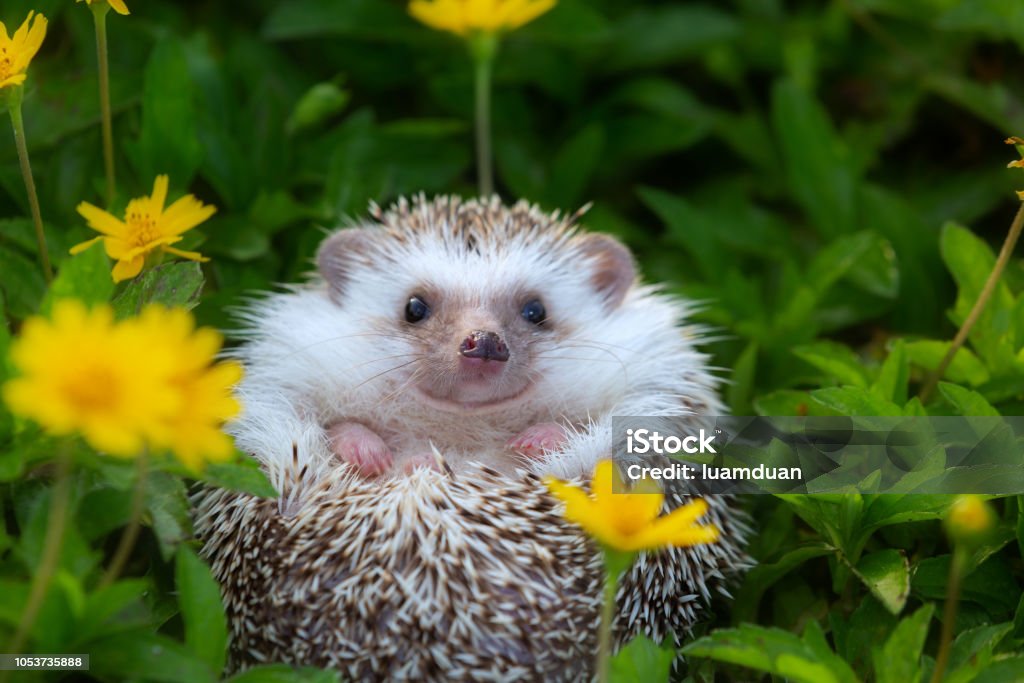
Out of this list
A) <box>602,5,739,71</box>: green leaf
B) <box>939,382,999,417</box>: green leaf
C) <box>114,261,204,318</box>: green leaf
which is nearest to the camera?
<box>114,261,204,318</box>: green leaf

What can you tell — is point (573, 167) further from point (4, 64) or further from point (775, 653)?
point (775, 653)

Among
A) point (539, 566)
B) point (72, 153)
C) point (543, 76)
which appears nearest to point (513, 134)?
point (543, 76)

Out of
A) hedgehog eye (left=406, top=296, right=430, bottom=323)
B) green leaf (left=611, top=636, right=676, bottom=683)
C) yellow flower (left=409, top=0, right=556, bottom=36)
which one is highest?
yellow flower (left=409, top=0, right=556, bottom=36)

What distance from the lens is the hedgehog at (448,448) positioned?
1.70m

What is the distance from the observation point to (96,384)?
4.33 feet

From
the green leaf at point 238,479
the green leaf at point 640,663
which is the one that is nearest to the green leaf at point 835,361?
the green leaf at point 640,663

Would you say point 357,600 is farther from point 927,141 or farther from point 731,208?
point 927,141

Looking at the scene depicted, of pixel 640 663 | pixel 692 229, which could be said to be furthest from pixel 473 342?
pixel 692 229

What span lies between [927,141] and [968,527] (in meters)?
2.20

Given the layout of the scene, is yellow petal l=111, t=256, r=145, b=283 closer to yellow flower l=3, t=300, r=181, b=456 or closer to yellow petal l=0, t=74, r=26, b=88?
yellow petal l=0, t=74, r=26, b=88

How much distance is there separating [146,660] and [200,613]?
98 mm

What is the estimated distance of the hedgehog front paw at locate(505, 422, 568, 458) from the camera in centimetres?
208

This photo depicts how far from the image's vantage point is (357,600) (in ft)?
5.57

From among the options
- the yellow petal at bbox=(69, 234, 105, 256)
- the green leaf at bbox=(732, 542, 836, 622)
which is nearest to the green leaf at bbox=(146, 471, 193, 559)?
the yellow petal at bbox=(69, 234, 105, 256)
